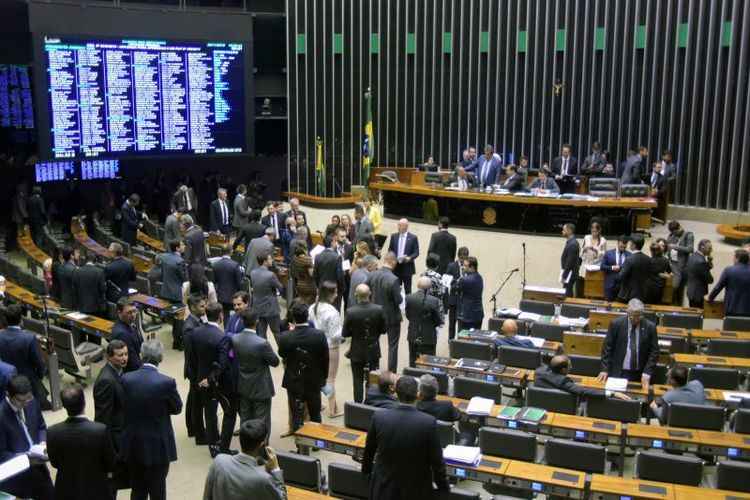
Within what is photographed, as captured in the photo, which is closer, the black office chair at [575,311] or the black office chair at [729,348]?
the black office chair at [729,348]

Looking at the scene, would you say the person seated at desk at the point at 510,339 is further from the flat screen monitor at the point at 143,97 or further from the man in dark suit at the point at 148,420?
the flat screen monitor at the point at 143,97

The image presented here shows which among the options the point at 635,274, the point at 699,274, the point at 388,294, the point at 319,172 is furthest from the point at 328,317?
the point at 319,172

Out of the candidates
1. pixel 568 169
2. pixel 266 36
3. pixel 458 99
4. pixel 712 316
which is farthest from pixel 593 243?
pixel 266 36

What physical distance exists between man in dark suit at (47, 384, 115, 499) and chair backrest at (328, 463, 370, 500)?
144cm

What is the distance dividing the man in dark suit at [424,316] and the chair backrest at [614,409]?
81.7 inches

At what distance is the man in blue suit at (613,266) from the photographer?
35.7ft

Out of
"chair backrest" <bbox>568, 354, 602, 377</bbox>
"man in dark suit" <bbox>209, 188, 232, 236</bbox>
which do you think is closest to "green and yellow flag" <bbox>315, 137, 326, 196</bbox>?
"man in dark suit" <bbox>209, 188, 232, 236</bbox>

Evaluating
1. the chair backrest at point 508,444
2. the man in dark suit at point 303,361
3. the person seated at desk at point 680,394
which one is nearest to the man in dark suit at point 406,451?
the chair backrest at point 508,444

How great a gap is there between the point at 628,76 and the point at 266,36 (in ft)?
28.9

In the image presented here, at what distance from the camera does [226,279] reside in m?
9.95

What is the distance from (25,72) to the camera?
58.0 feet

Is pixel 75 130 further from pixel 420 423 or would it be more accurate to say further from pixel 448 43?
pixel 420 423

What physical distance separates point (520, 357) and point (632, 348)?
41.0 inches

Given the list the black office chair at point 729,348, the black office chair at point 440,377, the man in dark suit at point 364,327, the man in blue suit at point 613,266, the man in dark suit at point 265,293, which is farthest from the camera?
the man in blue suit at point 613,266
